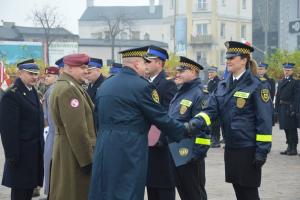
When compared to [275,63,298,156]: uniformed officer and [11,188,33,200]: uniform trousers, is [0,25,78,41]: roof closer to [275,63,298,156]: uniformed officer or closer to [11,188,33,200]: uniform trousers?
[275,63,298,156]: uniformed officer

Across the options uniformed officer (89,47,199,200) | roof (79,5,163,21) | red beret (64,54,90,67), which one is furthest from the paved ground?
roof (79,5,163,21)

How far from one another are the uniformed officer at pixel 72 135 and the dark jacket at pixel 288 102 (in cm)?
896

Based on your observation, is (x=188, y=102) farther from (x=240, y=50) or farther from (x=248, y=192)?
(x=248, y=192)

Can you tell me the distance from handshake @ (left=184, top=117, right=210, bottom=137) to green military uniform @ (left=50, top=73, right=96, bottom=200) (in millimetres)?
1037

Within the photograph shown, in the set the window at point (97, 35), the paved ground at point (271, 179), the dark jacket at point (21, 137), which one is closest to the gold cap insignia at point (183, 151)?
the dark jacket at point (21, 137)

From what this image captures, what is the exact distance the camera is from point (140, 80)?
591 cm

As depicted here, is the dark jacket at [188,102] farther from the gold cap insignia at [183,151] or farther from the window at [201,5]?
the window at [201,5]

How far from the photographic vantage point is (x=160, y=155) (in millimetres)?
7230

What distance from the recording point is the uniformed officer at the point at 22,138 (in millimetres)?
7754

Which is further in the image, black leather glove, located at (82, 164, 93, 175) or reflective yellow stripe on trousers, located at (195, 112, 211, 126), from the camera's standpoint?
reflective yellow stripe on trousers, located at (195, 112, 211, 126)

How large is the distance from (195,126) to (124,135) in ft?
3.39

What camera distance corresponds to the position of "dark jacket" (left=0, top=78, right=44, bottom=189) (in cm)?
775

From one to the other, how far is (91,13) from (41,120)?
11625cm

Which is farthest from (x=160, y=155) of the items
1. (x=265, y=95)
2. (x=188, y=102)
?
(x=265, y=95)
